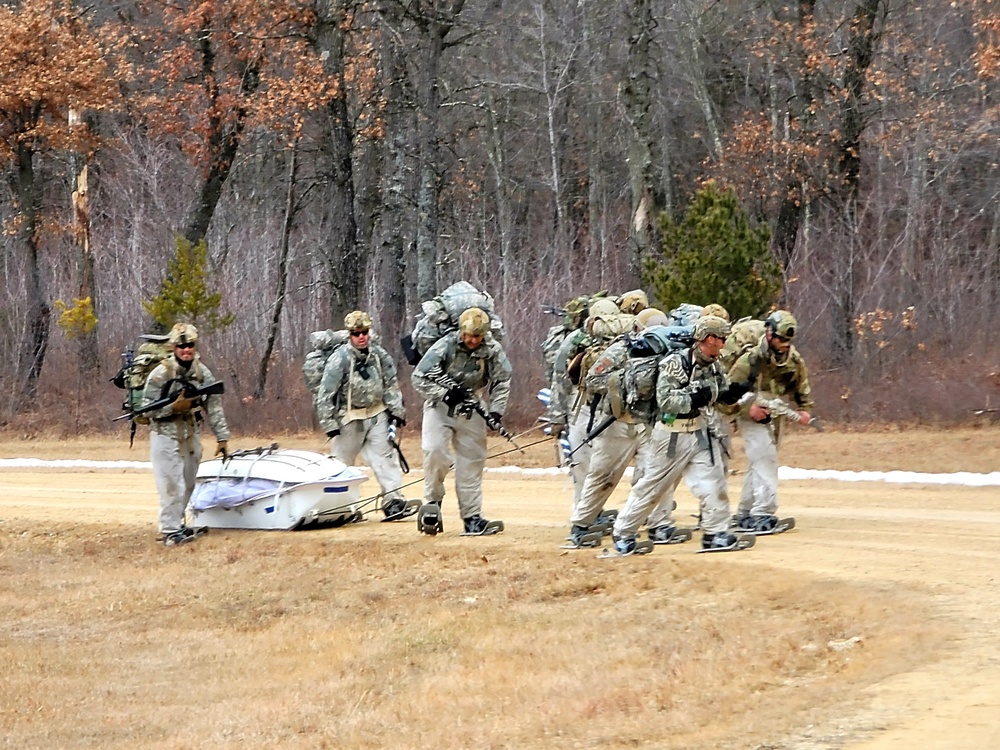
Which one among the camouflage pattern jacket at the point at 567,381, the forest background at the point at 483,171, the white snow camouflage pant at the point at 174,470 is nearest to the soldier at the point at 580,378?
the camouflage pattern jacket at the point at 567,381

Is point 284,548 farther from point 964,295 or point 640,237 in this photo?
point 964,295

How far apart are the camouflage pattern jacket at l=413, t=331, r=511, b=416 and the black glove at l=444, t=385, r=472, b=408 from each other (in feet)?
0.15

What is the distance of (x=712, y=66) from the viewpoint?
4619 cm

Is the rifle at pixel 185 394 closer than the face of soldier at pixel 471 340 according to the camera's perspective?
No

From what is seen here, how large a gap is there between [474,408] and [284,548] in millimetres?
2599

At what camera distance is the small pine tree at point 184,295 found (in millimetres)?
31672

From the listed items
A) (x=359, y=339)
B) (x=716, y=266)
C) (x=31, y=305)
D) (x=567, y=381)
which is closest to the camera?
(x=567, y=381)

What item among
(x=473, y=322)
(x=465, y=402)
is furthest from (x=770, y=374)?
(x=465, y=402)

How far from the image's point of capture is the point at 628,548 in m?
13.7

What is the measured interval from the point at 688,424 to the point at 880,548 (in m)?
2.08

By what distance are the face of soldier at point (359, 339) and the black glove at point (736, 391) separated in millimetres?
4292

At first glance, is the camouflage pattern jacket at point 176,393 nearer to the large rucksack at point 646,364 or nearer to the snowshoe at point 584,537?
the snowshoe at point 584,537

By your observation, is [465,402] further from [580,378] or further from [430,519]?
[430,519]

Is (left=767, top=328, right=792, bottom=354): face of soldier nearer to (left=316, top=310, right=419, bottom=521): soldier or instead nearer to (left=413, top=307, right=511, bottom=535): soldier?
(left=413, top=307, right=511, bottom=535): soldier
